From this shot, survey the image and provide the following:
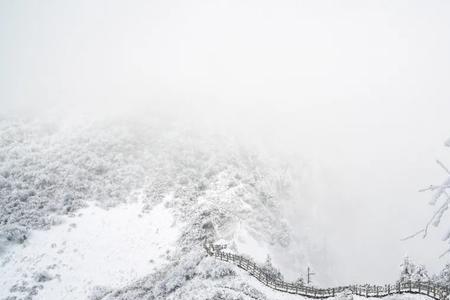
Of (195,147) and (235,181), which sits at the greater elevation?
(195,147)

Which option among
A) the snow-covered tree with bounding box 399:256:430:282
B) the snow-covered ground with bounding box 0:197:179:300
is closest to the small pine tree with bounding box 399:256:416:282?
the snow-covered tree with bounding box 399:256:430:282

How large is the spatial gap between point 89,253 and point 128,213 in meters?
7.96

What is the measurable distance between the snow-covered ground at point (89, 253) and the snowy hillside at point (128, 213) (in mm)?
112

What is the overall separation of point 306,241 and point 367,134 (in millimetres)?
63997

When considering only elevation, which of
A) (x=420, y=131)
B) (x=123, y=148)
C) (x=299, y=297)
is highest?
(x=420, y=131)

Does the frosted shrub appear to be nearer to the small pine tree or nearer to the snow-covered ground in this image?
the snow-covered ground

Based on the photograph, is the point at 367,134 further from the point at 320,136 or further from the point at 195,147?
the point at 195,147

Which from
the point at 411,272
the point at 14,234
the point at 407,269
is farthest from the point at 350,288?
the point at 14,234

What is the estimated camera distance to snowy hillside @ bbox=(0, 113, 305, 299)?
35.0 m

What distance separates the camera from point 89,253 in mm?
40250

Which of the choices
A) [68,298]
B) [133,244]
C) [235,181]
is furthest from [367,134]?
[68,298]

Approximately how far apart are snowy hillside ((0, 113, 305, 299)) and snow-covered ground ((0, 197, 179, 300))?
0.11 m

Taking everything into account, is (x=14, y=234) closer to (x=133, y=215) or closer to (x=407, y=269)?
(x=133, y=215)

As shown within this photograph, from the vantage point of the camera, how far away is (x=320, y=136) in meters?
102
